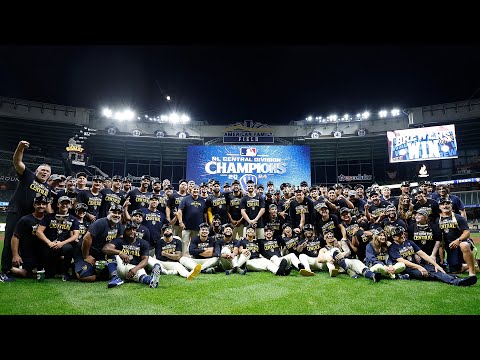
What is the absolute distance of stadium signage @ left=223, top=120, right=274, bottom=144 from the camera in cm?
3066

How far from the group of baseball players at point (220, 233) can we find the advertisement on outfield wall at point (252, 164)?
17899 mm

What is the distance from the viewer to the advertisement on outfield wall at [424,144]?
87.7 feet

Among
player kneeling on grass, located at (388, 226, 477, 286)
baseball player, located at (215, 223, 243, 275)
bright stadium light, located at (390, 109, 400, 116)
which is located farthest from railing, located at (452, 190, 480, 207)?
baseball player, located at (215, 223, 243, 275)

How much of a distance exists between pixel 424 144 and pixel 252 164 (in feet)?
53.5

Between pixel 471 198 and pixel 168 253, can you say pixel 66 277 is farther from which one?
pixel 471 198

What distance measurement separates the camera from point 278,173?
90.8 ft

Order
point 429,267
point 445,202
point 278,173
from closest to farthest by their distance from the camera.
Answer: point 429,267
point 445,202
point 278,173

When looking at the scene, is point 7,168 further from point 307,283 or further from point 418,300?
point 418,300

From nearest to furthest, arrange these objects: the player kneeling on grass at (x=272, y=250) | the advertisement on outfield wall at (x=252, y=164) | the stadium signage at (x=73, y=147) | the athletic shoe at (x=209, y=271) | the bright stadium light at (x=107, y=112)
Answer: the athletic shoe at (x=209, y=271) < the player kneeling on grass at (x=272, y=250) < the advertisement on outfield wall at (x=252, y=164) < the stadium signage at (x=73, y=147) < the bright stadium light at (x=107, y=112)

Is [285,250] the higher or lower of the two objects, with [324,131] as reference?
lower

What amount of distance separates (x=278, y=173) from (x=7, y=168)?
26409 mm

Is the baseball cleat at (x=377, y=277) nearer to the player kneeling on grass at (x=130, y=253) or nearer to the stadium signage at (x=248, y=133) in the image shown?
the player kneeling on grass at (x=130, y=253)

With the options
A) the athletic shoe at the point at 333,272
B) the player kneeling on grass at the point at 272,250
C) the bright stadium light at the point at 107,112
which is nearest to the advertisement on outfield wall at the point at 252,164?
the bright stadium light at the point at 107,112
